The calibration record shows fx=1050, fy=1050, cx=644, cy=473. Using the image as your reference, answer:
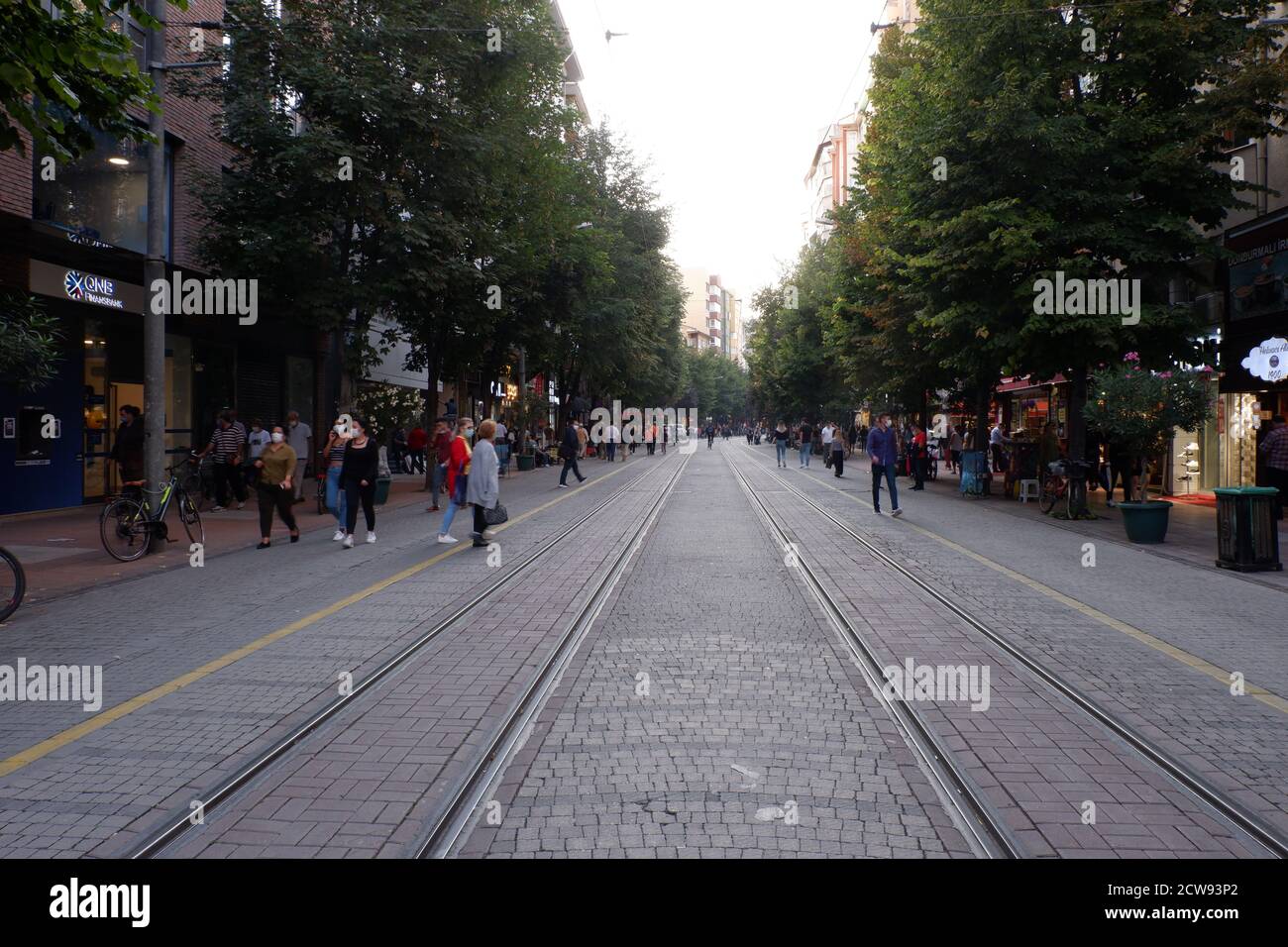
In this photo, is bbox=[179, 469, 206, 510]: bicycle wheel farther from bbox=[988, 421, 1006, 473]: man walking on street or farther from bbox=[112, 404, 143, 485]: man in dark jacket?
bbox=[988, 421, 1006, 473]: man walking on street

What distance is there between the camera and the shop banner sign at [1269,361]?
19.7m

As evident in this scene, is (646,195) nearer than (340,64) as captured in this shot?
No

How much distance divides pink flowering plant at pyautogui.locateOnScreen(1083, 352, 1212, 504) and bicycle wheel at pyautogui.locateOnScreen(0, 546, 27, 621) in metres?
15.3

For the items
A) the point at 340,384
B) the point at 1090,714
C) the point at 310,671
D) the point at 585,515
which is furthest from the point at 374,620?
the point at 340,384

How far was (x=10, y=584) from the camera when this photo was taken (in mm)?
8844

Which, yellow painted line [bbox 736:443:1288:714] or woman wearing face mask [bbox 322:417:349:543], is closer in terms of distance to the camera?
yellow painted line [bbox 736:443:1288:714]

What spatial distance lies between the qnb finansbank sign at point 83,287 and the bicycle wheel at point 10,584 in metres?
10.7

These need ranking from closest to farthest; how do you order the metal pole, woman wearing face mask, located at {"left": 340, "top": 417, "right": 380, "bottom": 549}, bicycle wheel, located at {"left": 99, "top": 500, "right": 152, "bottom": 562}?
bicycle wheel, located at {"left": 99, "top": 500, "right": 152, "bottom": 562} → the metal pole → woman wearing face mask, located at {"left": 340, "top": 417, "right": 380, "bottom": 549}

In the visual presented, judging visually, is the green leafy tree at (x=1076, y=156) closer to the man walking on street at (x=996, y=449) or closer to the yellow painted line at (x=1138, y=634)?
the yellow painted line at (x=1138, y=634)

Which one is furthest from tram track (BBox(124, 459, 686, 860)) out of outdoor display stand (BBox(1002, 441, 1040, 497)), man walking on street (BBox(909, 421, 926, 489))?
man walking on street (BBox(909, 421, 926, 489))

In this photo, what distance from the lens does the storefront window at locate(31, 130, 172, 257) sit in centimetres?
1709
